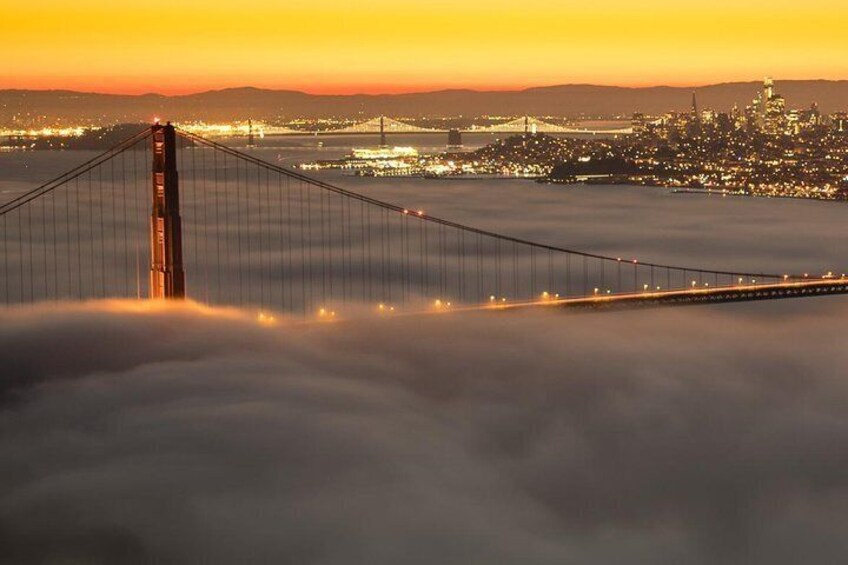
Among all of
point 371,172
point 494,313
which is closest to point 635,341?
point 494,313

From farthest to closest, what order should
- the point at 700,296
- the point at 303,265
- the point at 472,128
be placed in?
1. the point at 472,128
2. the point at 303,265
3. the point at 700,296

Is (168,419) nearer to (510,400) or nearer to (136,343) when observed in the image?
(136,343)

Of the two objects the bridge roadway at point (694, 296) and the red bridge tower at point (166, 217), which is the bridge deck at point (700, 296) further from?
the red bridge tower at point (166, 217)

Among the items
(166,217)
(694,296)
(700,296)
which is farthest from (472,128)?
(166,217)

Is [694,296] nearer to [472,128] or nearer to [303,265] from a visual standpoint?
[303,265]

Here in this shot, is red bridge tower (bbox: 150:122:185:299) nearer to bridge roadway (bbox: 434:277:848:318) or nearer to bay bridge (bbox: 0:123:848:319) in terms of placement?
bay bridge (bbox: 0:123:848:319)

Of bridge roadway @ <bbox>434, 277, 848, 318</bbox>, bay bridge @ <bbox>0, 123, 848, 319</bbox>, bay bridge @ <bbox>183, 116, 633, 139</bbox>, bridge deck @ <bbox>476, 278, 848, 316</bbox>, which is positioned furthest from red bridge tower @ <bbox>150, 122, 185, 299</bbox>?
bay bridge @ <bbox>183, 116, 633, 139</bbox>
